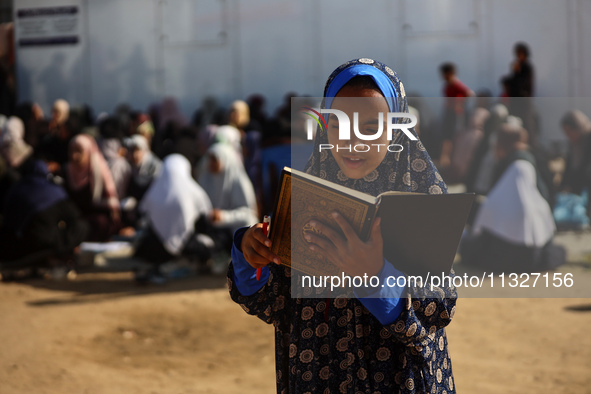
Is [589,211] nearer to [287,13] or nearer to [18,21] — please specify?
→ [287,13]

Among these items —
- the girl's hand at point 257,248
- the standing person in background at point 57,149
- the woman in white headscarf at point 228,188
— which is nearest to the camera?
the girl's hand at point 257,248

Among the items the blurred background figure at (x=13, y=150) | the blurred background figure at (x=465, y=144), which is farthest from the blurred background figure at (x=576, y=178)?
the blurred background figure at (x=13, y=150)

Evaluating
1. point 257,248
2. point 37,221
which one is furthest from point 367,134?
point 37,221

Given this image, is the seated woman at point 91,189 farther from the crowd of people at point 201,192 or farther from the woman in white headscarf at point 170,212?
the woman in white headscarf at point 170,212

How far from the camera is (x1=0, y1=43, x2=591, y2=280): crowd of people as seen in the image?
5.88 metres

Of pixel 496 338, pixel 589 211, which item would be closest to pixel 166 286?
pixel 496 338

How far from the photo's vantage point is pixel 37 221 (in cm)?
609

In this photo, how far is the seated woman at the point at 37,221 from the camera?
20.0 ft

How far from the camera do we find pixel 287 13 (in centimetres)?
1112

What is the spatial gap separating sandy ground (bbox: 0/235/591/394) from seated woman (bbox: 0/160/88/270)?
0.48 m

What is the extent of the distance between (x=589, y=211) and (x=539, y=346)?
8.95ft

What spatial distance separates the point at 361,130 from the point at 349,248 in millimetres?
270

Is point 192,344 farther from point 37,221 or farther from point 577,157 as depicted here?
point 577,157

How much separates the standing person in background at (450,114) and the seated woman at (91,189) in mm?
4113
